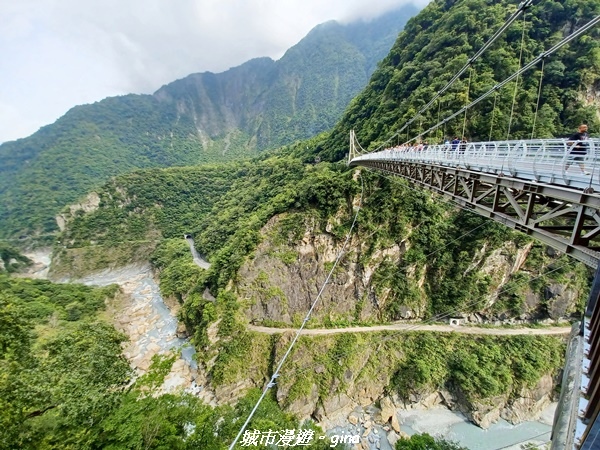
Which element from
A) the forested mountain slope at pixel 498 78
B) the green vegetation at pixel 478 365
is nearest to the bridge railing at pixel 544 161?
the forested mountain slope at pixel 498 78

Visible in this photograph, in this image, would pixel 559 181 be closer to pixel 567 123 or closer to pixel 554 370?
Result: pixel 554 370

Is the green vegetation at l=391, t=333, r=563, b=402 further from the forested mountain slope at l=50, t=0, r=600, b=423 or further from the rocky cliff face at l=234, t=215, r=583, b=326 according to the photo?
the rocky cliff face at l=234, t=215, r=583, b=326

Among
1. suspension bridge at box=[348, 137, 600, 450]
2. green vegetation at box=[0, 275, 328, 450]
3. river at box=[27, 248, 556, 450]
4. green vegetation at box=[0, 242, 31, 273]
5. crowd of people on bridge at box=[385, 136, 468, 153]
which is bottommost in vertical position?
river at box=[27, 248, 556, 450]

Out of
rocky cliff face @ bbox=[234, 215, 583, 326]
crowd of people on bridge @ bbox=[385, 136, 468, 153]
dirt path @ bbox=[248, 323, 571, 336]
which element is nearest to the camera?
crowd of people on bridge @ bbox=[385, 136, 468, 153]

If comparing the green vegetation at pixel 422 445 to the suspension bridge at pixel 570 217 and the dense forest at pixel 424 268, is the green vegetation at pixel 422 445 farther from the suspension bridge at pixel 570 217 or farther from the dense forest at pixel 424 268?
the suspension bridge at pixel 570 217

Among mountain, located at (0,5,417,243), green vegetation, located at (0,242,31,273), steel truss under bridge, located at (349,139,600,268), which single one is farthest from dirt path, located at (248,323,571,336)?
mountain, located at (0,5,417,243)

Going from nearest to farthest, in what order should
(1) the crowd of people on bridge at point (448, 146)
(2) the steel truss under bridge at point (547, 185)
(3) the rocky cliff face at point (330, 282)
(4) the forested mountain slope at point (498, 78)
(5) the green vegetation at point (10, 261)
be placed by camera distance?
(2) the steel truss under bridge at point (547, 185)
(1) the crowd of people on bridge at point (448, 146)
(4) the forested mountain slope at point (498, 78)
(3) the rocky cliff face at point (330, 282)
(5) the green vegetation at point (10, 261)

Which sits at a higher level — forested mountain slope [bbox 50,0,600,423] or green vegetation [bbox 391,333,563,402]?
forested mountain slope [bbox 50,0,600,423]

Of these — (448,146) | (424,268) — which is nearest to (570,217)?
(448,146)
